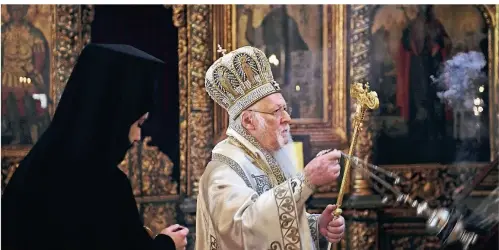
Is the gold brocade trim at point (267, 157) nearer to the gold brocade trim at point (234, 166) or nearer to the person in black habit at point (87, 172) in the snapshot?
the gold brocade trim at point (234, 166)

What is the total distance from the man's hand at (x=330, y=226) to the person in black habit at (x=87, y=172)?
0.63m

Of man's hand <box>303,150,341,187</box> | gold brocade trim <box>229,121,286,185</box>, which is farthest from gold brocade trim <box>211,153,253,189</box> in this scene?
man's hand <box>303,150,341,187</box>

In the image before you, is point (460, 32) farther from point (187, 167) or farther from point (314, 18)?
point (187, 167)

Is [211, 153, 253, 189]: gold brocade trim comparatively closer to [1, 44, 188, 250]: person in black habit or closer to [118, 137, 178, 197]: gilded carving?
[1, 44, 188, 250]: person in black habit

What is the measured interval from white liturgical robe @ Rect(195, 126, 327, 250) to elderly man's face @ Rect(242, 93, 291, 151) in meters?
0.04

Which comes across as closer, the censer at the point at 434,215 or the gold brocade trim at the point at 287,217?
the gold brocade trim at the point at 287,217

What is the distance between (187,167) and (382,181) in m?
0.85

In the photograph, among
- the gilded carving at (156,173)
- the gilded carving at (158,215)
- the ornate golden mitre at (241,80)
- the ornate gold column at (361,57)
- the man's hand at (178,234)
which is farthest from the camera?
the ornate gold column at (361,57)

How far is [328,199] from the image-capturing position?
3.74 m

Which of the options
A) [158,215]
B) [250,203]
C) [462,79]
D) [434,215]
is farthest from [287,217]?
[462,79]

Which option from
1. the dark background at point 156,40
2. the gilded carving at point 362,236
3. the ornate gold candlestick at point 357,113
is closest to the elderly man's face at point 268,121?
the ornate gold candlestick at point 357,113

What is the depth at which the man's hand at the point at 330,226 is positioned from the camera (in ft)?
11.3

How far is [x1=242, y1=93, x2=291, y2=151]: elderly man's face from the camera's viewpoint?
11.1 feet

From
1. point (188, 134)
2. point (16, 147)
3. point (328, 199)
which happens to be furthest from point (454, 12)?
point (16, 147)
